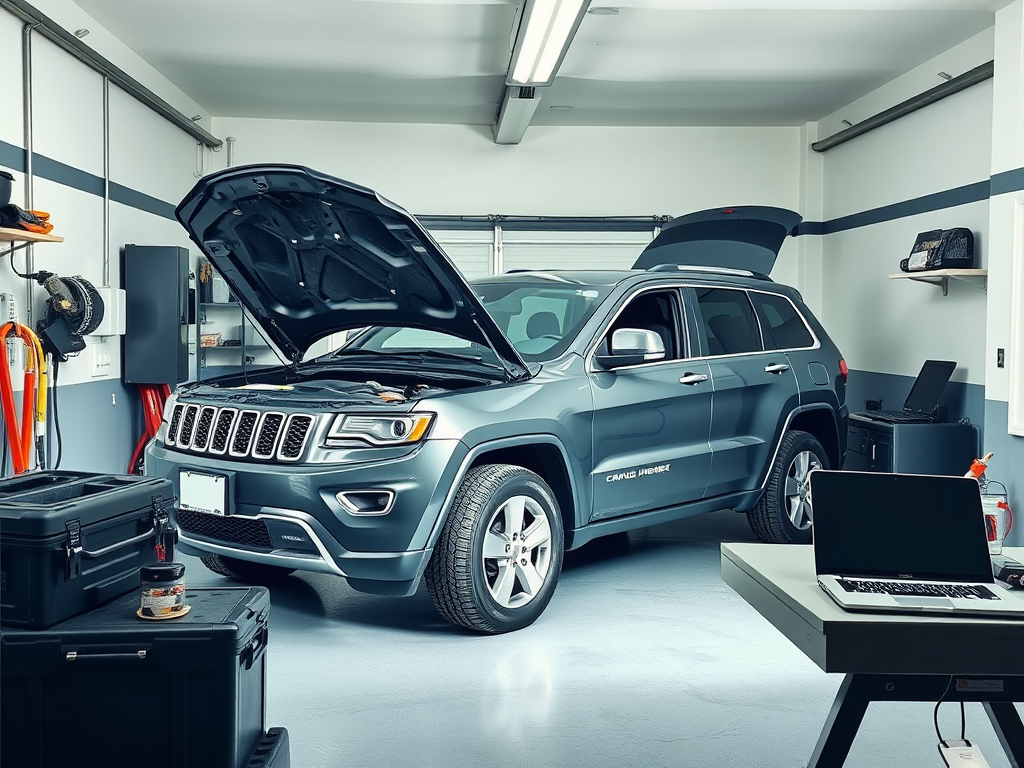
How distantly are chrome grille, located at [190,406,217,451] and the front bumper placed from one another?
248mm

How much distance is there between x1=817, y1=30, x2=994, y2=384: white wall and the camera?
24.7ft

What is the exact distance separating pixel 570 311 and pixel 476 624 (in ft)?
5.40

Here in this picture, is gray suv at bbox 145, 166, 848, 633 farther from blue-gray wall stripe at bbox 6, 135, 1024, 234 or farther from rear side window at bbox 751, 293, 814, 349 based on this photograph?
blue-gray wall stripe at bbox 6, 135, 1024, 234

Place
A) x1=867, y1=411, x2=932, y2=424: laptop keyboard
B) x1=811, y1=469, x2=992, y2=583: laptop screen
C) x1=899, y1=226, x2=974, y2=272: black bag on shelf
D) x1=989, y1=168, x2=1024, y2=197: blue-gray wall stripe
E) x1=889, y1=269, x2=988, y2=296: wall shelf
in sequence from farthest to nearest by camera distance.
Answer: x1=867, y1=411, x2=932, y2=424: laptop keyboard → x1=899, y1=226, x2=974, y2=272: black bag on shelf → x1=889, y1=269, x2=988, y2=296: wall shelf → x1=989, y1=168, x2=1024, y2=197: blue-gray wall stripe → x1=811, y1=469, x2=992, y2=583: laptop screen

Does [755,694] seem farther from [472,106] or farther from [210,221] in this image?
[472,106]

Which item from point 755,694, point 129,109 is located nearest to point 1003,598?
point 755,694

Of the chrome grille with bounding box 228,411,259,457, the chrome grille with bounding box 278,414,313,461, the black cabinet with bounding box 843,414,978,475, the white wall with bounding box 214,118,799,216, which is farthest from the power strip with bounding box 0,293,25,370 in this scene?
the black cabinet with bounding box 843,414,978,475

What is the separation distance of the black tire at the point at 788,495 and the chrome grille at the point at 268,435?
2.93 m

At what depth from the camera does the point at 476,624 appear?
158 inches

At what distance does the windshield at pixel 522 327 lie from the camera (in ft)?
15.2

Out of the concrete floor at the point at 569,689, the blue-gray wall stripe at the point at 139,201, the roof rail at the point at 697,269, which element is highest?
the blue-gray wall stripe at the point at 139,201

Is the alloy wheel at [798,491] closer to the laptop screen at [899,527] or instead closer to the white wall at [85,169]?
the laptop screen at [899,527]

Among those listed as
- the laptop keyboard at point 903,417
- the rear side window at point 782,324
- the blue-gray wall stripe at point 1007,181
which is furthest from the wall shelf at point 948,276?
the rear side window at point 782,324

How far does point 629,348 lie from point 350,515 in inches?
57.2
